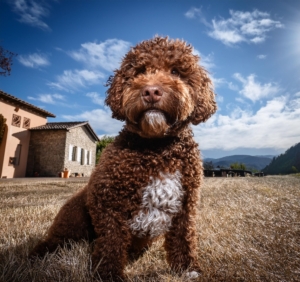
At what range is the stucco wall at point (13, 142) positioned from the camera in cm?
1864

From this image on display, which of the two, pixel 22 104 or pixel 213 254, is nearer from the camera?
pixel 213 254

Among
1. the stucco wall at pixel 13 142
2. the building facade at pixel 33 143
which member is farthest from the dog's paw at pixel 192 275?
the stucco wall at pixel 13 142

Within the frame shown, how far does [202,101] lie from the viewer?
2225 mm

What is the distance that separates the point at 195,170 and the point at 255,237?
3.92 ft

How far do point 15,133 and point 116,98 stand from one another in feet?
68.1

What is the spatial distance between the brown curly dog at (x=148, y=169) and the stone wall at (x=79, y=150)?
20529 millimetres

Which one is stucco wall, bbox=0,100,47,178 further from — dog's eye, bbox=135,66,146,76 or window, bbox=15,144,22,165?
dog's eye, bbox=135,66,146,76

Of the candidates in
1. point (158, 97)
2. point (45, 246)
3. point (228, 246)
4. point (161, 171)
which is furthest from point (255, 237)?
point (45, 246)

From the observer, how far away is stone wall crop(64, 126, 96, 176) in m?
22.2

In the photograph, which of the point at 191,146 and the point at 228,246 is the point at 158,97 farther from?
the point at 228,246

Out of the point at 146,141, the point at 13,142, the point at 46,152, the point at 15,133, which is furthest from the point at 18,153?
the point at 146,141

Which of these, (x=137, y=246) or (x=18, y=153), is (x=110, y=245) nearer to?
(x=137, y=246)

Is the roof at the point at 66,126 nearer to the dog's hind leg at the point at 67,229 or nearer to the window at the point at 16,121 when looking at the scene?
the window at the point at 16,121

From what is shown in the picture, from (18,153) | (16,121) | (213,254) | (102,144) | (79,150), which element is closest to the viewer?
(213,254)
